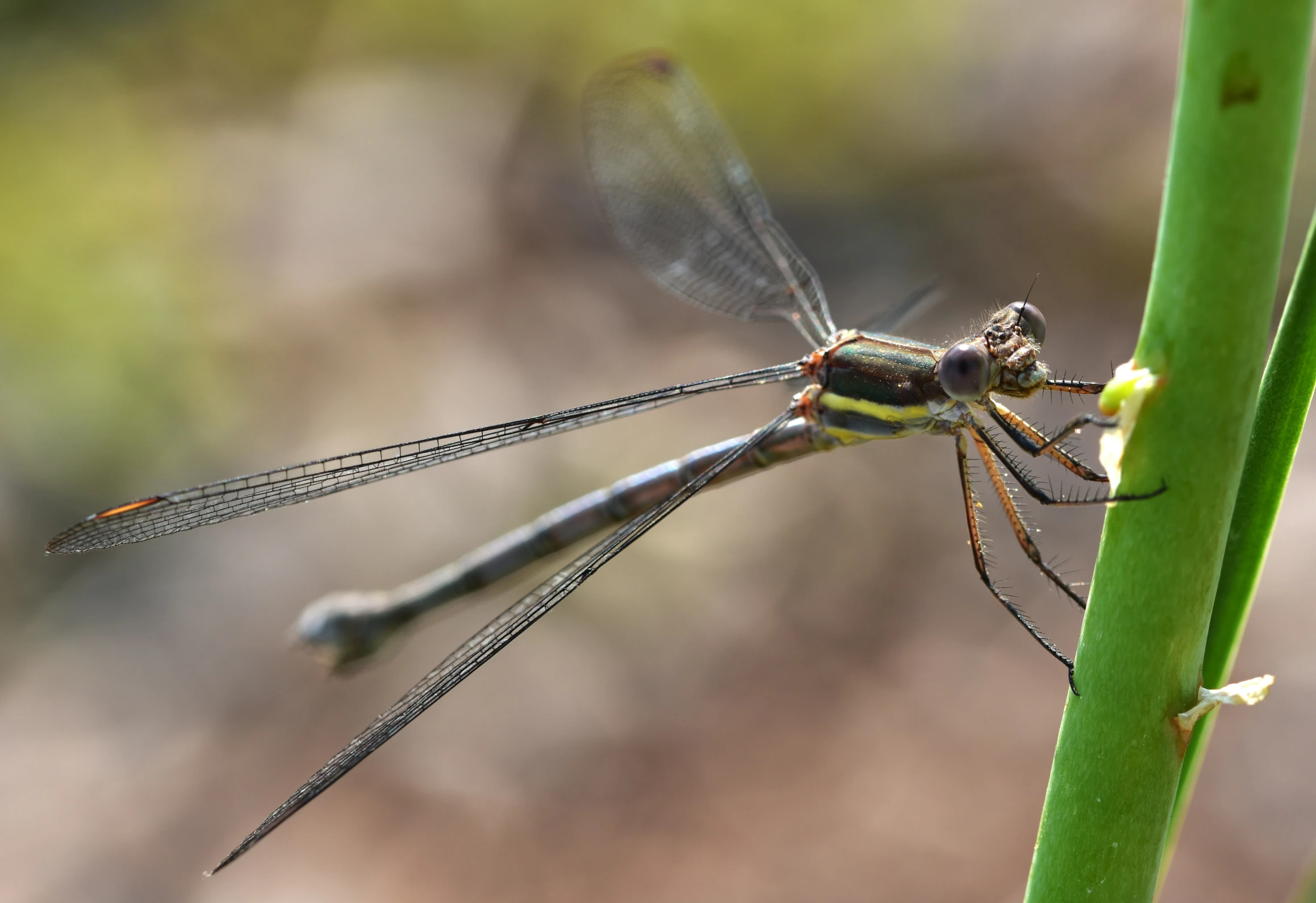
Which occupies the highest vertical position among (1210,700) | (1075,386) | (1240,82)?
(1075,386)

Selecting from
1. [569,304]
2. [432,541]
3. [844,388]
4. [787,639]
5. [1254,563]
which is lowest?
[1254,563]

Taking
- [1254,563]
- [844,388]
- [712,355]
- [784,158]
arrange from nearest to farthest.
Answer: [1254,563]
[844,388]
[712,355]
[784,158]

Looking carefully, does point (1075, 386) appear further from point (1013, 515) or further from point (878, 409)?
point (878, 409)

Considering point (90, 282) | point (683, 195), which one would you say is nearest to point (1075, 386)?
point (683, 195)

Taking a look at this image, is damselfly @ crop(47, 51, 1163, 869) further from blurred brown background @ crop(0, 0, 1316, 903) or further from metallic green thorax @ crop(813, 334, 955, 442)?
blurred brown background @ crop(0, 0, 1316, 903)

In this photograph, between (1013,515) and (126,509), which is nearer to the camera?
(1013,515)

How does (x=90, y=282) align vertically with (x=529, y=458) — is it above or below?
above

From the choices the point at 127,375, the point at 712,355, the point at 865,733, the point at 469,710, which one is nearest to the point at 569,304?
the point at 712,355

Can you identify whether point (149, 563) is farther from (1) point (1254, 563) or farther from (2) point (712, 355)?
(1) point (1254, 563)
